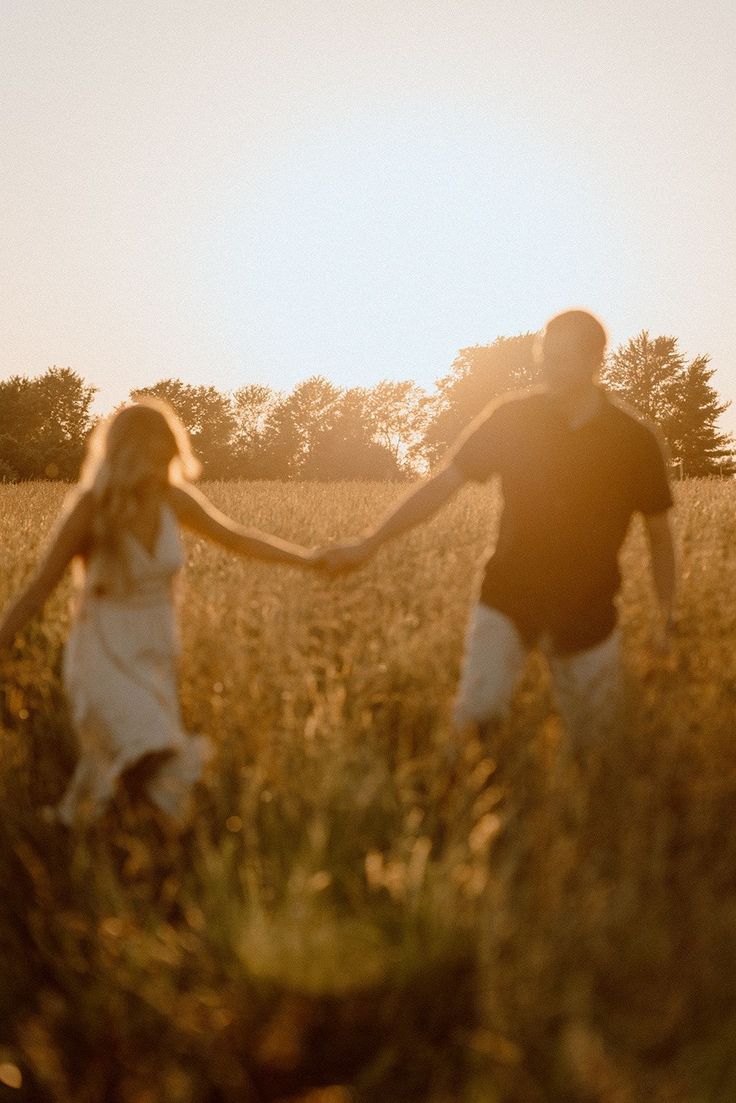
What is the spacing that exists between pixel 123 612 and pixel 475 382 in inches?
2407

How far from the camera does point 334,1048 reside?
202cm

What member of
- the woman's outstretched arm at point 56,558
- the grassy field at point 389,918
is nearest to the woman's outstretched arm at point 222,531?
the woman's outstretched arm at point 56,558

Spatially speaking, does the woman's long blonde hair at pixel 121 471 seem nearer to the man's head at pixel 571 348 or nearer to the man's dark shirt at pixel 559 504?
the man's dark shirt at pixel 559 504

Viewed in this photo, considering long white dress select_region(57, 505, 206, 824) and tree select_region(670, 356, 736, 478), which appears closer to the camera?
long white dress select_region(57, 505, 206, 824)

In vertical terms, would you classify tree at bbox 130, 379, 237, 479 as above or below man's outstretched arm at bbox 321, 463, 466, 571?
above

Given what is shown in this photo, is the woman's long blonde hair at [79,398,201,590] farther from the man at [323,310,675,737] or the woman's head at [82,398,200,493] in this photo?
the man at [323,310,675,737]

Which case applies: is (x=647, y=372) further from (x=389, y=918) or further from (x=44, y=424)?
(x=389, y=918)

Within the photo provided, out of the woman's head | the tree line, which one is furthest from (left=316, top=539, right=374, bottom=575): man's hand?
the tree line

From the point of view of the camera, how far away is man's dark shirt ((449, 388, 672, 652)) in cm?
365

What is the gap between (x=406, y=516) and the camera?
4008 millimetres

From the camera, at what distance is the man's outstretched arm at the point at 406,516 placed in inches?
153

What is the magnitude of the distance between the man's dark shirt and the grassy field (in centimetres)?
42

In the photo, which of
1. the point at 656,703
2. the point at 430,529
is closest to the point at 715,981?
the point at 656,703

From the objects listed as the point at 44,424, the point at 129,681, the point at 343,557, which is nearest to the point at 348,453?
the point at 44,424
